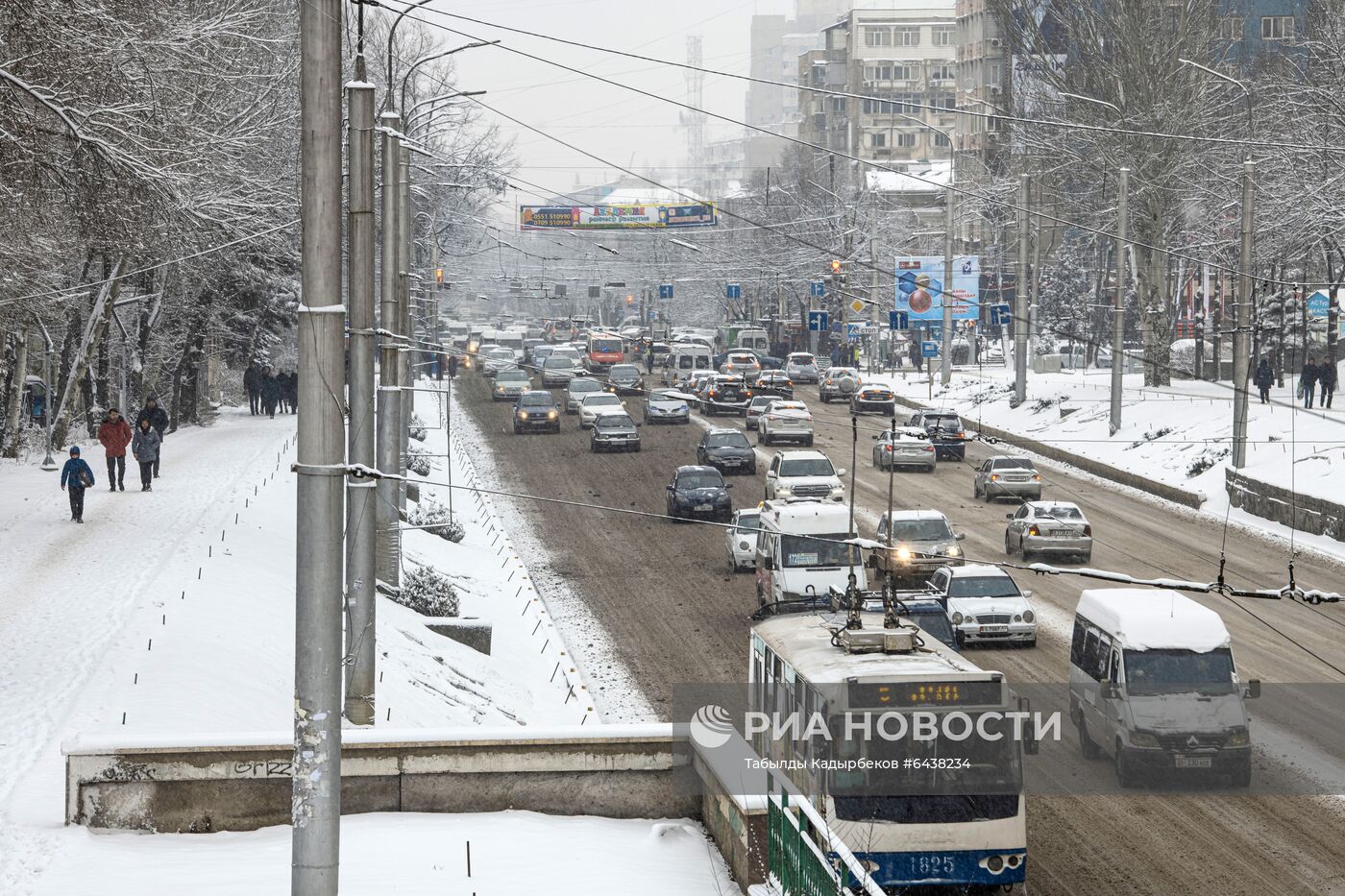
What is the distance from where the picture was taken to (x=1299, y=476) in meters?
40.2

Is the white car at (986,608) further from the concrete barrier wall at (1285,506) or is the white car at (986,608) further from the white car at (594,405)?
the white car at (594,405)

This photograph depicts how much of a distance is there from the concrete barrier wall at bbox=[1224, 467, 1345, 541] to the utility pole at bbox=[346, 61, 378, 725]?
25.3 m

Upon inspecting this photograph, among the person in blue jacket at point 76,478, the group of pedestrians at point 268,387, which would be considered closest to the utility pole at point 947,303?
the group of pedestrians at point 268,387

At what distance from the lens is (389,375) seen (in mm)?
22234

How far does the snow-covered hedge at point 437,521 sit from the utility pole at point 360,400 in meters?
19.6

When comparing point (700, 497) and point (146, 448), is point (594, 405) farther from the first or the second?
point (146, 448)

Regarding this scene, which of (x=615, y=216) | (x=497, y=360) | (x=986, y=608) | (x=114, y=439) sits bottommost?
(x=986, y=608)

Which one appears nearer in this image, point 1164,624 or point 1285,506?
point 1164,624

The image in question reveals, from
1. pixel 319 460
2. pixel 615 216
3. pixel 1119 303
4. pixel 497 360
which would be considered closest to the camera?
pixel 319 460

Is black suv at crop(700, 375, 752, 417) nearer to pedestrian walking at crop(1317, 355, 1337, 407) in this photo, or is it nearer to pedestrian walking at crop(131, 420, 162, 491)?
pedestrian walking at crop(1317, 355, 1337, 407)

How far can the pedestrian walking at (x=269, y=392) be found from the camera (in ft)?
192

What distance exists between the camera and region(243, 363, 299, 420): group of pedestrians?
58.7m

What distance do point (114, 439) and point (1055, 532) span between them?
19.8 meters

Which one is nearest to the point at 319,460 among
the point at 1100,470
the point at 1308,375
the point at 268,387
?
the point at 1100,470
